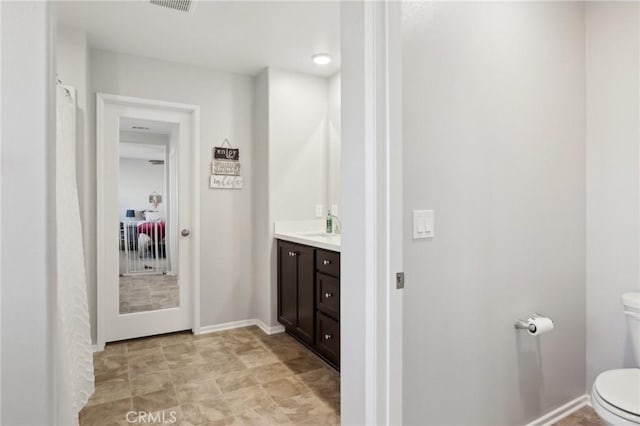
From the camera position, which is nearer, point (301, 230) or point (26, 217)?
point (26, 217)

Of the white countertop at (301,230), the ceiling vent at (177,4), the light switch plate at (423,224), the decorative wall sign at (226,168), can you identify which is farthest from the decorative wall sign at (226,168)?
the light switch plate at (423,224)

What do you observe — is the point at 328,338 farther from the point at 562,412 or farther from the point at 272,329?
the point at 562,412

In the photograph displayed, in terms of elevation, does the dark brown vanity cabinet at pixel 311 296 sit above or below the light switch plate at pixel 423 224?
below

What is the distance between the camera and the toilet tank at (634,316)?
1.67 m

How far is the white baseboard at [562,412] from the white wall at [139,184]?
3.10 m

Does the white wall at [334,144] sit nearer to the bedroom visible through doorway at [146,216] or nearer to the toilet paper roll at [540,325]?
the bedroom visible through doorway at [146,216]

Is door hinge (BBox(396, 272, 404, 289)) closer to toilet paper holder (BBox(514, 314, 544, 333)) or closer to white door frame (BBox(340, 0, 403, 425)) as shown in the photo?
white door frame (BBox(340, 0, 403, 425))

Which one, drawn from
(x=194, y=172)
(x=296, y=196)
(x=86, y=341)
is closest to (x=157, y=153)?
(x=194, y=172)

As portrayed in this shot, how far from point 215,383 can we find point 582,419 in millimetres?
2137

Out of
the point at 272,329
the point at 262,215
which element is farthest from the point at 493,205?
the point at 272,329

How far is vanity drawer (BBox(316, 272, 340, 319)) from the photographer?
2.41 metres

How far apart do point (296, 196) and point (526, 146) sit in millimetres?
2164

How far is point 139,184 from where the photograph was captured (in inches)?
126

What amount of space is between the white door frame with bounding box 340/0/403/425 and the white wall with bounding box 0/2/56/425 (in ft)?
2.82
